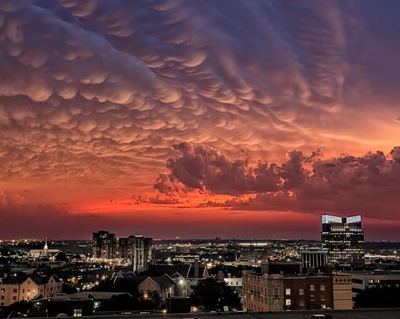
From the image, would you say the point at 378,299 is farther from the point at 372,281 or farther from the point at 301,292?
the point at 372,281

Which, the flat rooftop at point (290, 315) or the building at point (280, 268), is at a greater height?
the building at point (280, 268)

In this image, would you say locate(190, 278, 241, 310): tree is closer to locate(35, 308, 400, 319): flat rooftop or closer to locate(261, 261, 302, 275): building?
locate(261, 261, 302, 275): building

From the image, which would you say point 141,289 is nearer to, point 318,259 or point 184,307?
point 184,307

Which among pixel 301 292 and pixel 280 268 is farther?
pixel 280 268

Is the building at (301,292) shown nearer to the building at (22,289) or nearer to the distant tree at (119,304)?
the distant tree at (119,304)

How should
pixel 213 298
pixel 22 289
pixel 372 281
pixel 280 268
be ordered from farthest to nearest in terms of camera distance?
pixel 372 281 → pixel 22 289 → pixel 213 298 → pixel 280 268

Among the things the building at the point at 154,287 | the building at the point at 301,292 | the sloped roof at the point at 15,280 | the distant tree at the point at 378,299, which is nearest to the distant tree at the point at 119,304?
the building at the point at 301,292

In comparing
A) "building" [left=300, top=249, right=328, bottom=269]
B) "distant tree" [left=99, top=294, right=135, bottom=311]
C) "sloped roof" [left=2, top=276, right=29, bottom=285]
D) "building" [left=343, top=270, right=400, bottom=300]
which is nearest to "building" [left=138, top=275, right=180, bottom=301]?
"distant tree" [left=99, top=294, right=135, bottom=311]

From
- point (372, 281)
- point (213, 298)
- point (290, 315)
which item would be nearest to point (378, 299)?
point (213, 298)
